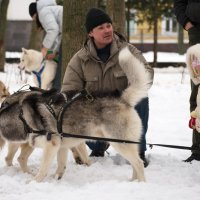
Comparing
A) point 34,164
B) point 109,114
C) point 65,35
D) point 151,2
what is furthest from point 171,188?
point 151,2

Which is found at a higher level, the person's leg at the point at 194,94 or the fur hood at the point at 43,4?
the fur hood at the point at 43,4

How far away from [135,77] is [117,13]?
6.21 m

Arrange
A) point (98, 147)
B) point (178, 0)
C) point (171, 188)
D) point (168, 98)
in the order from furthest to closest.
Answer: point (168, 98)
point (98, 147)
point (178, 0)
point (171, 188)

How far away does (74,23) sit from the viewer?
21.1ft

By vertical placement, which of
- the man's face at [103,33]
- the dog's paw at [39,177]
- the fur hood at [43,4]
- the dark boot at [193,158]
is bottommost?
the dark boot at [193,158]

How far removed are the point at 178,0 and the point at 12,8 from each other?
88.4 ft

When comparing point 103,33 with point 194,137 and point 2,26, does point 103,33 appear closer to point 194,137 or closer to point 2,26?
point 194,137

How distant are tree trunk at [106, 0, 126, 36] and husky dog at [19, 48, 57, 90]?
171 cm

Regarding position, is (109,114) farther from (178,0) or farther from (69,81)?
(178,0)

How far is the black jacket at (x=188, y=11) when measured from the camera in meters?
5.23

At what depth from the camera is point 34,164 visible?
223 inches

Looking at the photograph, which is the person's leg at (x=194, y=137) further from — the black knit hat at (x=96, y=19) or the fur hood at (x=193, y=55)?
the black knit hat at (x=96, y=19)

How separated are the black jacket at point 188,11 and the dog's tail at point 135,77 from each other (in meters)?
1.06

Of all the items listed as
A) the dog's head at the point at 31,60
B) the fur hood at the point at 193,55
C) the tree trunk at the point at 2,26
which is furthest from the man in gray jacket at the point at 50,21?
the tree trunk at the point at 2,26
